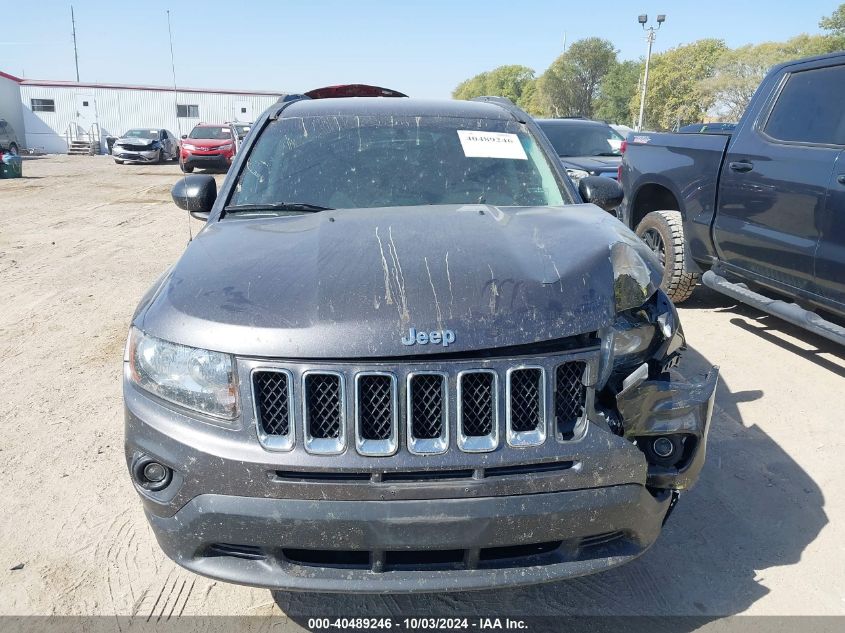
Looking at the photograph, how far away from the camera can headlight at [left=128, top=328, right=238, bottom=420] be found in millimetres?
1889

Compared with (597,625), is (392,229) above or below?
above

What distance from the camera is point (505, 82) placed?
11381cm

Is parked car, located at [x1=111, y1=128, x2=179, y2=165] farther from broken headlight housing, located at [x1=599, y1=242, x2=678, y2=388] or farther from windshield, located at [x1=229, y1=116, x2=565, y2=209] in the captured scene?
broken headlight housing, located at [x1=599, y1=242, x2=678, y2=388]

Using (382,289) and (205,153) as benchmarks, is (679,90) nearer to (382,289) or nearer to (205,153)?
(205,153)

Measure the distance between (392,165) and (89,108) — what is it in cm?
4513

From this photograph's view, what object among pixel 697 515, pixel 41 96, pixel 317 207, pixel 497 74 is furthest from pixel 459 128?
pixel 497 74

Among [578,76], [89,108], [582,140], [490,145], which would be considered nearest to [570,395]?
[490,145]

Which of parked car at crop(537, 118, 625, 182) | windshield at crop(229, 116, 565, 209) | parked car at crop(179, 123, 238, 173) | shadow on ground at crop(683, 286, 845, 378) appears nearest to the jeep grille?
windshield at crop(229, 116, 565, 209)

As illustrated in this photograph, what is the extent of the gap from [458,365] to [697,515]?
172 centimetres

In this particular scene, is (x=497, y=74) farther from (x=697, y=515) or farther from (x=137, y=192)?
(x=697, y=515)

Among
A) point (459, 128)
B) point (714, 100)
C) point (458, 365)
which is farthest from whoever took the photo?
point (714, 100)

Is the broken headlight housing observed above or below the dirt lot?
above

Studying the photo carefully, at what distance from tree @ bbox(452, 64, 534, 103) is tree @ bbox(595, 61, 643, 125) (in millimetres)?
31960

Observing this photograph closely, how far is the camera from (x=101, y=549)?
2.69 metres
